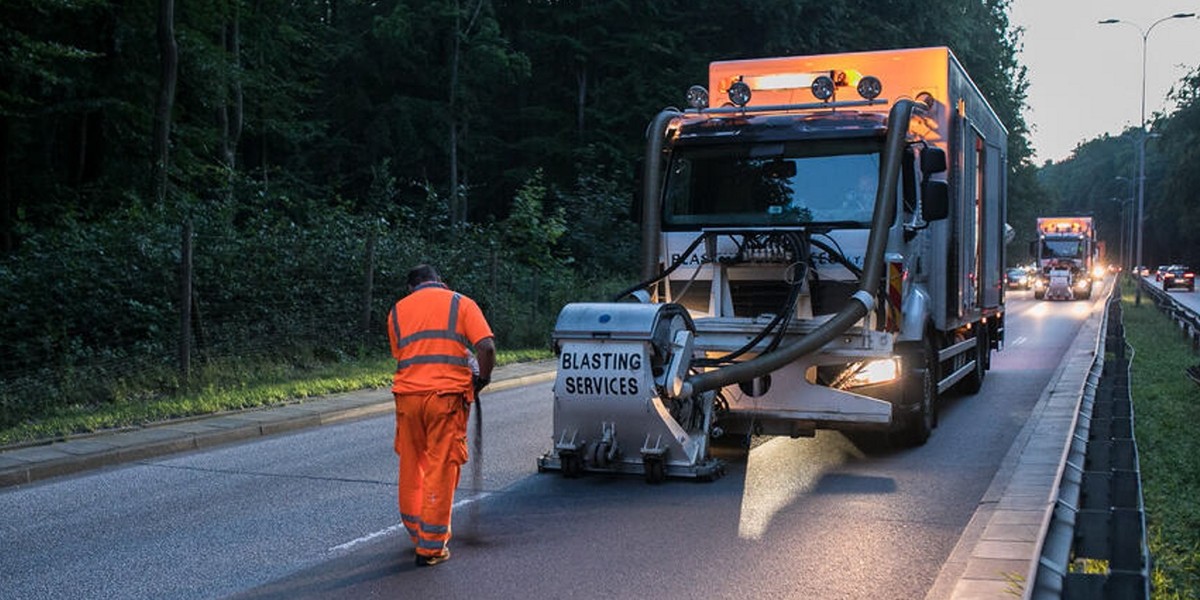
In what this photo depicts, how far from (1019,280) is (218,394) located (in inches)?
2501

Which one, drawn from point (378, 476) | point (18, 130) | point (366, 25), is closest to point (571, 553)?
point (378, 476)

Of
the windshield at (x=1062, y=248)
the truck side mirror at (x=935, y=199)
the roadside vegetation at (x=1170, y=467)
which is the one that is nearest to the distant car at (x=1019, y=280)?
the windshield at (x=1062, y=248)

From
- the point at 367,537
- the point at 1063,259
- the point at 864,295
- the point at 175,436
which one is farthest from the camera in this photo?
the point at 1063,259

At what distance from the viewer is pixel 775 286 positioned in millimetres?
9578

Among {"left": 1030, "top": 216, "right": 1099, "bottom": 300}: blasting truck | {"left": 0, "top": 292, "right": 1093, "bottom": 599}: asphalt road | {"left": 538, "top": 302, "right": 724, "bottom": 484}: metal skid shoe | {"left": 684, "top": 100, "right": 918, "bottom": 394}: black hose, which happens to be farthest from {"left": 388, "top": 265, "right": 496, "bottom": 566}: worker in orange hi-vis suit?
{"left": 1030, "top": 216, "right": 1099, "bottom": 300}: blasting truck

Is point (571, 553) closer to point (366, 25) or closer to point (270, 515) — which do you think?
point (270, 515)

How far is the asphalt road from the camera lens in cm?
594

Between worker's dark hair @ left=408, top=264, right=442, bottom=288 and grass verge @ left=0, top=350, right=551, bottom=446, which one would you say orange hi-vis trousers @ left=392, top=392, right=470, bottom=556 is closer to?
worker's dark hair @ left=408, top=264, right=442, bottom=288

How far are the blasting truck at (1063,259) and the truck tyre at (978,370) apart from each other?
38.1m

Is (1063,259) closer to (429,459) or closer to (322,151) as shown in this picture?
(322,151)

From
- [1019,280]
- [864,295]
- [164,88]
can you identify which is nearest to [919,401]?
[864,295]

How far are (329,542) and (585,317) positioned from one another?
266 cm

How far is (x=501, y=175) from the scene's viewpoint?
4362 cm

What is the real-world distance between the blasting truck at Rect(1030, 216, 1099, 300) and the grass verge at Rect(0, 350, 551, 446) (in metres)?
40.6
